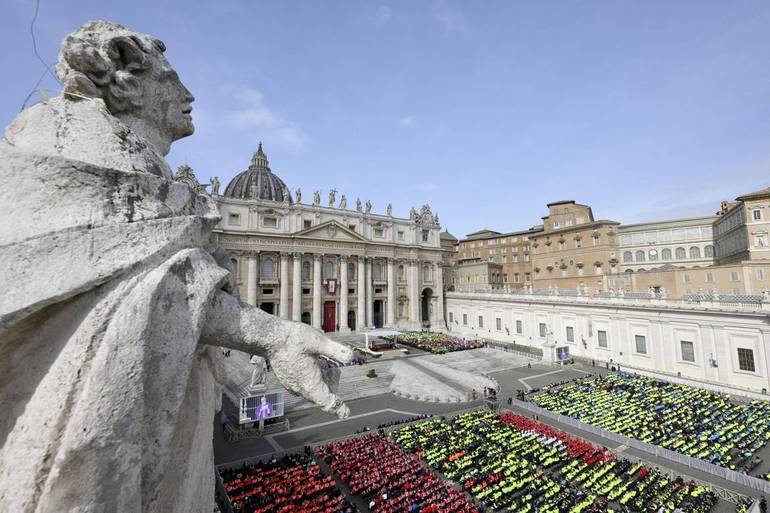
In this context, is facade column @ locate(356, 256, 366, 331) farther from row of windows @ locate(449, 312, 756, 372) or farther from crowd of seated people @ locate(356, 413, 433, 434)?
crowd of seated people @ locate(356, 413, 433, 434)

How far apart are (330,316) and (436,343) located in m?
14.0

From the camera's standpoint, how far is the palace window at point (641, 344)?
27648mm

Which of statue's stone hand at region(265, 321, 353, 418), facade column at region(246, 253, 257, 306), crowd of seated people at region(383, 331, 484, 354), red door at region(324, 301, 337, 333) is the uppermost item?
facade column at region(246, 253, 257, 306)

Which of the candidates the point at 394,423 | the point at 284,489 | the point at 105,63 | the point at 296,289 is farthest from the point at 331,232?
the point at 105,63

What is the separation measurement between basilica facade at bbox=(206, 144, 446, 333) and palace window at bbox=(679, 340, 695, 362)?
29.5 m

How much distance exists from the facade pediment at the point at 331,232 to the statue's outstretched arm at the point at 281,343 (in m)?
40.9

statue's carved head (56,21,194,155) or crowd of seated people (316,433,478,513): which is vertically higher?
statue's carved head (56,21,194,155)

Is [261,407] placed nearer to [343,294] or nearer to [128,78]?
[128,78]

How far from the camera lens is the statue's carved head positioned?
240 centimetres

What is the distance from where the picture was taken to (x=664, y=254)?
40156 mm

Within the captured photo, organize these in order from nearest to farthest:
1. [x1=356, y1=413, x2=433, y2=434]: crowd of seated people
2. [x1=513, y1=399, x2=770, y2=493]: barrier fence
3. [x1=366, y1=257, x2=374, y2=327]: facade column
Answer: [x1=513, y1=399, x2=770, y2=493]: barrier fence
[x1=356, y1=413, x2=433, y2=434]: crowd of seated people
[x1=366, y1=257, x2=374, y2=327]: facade column

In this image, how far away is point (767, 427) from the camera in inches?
659

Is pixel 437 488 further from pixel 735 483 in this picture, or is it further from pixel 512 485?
pixel 735 483

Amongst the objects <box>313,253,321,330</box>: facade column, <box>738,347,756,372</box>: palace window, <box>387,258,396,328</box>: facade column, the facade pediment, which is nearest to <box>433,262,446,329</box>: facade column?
<box>387,258,396,328</box>: facade column
